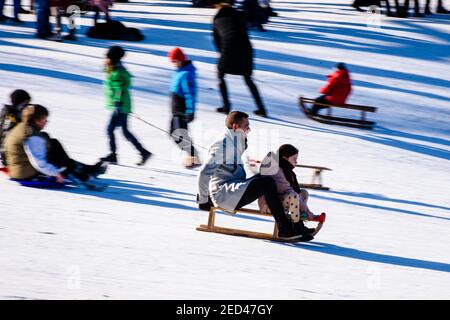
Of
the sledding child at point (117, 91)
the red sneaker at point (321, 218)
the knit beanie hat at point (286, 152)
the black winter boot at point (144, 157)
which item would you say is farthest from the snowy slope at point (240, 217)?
the knit beanie hat at point (286, 152)

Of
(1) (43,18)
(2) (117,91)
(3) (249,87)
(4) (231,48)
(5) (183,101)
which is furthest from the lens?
(1) (43,18)

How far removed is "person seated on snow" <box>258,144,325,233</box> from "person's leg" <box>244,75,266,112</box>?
221 inches

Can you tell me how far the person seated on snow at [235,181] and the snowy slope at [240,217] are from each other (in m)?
0.20

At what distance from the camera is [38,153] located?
9453mm

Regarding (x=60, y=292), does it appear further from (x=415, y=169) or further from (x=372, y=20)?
(x=372, y=20)

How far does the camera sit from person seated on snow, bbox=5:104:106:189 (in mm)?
9461

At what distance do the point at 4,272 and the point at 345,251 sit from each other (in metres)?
3.03

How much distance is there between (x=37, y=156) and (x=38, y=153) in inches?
1.2

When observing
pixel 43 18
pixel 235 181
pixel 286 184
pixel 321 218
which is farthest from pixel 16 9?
pixel 321 218

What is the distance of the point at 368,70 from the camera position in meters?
19.2

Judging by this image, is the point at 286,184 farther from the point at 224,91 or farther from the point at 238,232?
the point at 224,91

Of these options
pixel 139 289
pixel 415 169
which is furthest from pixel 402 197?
pixel 139 289

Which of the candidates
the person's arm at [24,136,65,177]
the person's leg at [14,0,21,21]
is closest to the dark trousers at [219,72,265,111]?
the person's arm at [24,136,65,177]

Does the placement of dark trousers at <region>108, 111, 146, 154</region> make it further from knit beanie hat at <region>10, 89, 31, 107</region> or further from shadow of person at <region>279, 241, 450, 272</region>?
shadow of person at <region>279, 241, 450, 272</region>
